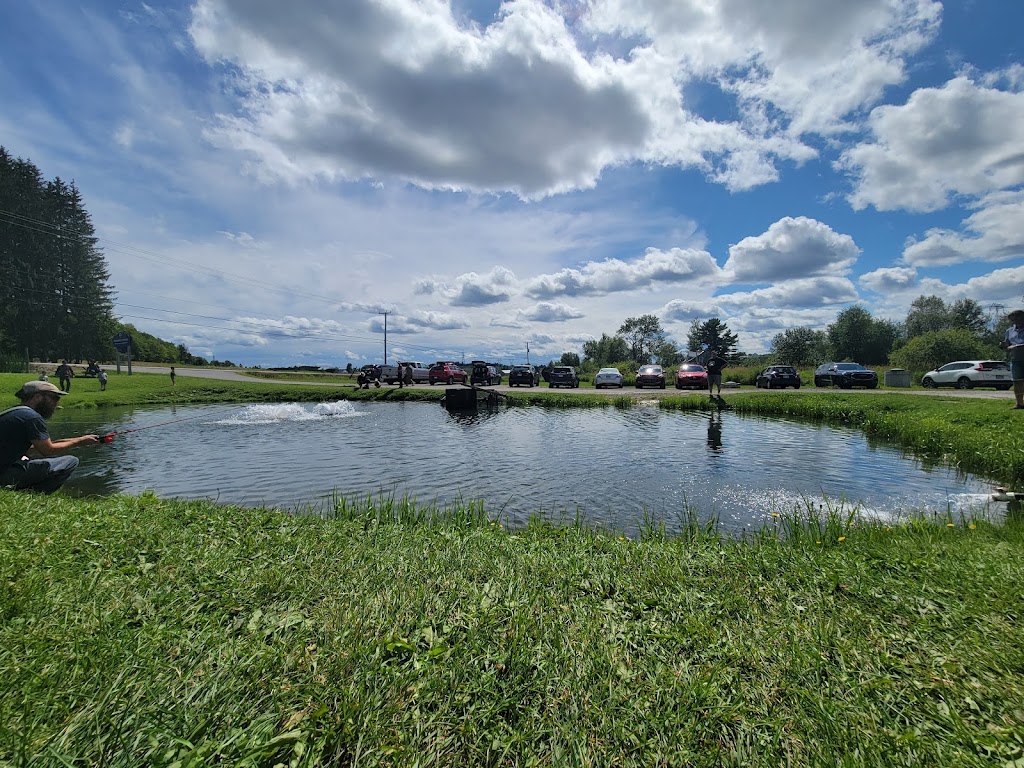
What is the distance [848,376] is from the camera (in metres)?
35.5

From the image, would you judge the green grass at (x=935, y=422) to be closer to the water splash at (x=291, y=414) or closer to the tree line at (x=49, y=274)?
the water splash at (x=291, y=414)

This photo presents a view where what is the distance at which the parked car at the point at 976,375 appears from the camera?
101ft

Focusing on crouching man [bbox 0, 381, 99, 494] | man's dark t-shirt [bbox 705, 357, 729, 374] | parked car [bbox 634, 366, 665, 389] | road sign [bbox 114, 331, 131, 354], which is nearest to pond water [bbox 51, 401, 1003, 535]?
crouching man [bbox 0, 381, 99, 494]

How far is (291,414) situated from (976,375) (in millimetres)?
46060

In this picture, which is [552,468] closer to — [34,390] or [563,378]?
[34,390]

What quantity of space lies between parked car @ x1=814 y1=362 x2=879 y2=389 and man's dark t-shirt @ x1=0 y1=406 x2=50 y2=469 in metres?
44.3

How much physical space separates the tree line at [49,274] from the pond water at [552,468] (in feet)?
200

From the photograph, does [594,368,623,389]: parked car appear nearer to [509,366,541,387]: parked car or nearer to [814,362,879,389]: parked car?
[509,366,541,387]: parked car

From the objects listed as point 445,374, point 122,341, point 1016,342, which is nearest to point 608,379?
point 445,374

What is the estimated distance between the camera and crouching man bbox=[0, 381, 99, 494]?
711 centimetres

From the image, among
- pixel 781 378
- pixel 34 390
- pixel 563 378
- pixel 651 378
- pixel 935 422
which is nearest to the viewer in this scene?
pixel 34 390

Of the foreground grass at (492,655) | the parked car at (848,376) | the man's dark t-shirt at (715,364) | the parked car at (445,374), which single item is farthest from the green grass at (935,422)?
the parked car at (445,374)

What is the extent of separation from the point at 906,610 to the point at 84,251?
328 ft

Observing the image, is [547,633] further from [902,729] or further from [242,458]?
[242,458]
